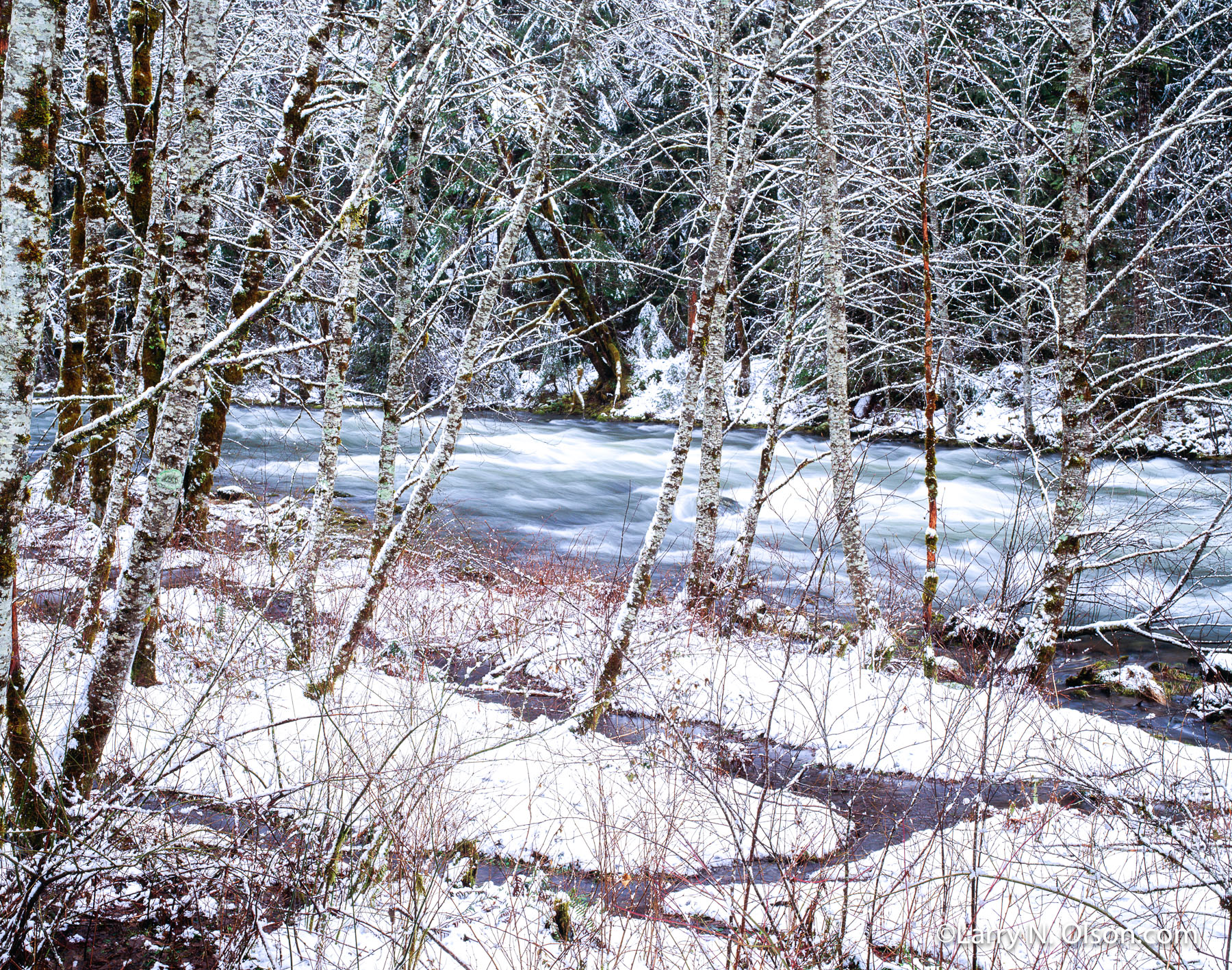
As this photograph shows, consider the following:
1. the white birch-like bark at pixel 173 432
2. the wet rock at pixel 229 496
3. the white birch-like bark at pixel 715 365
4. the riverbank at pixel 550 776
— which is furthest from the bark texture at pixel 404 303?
the wet rock at pixel 229 496

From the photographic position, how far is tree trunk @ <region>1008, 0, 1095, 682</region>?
18.5ft

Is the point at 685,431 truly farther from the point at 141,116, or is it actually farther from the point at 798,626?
the point at 141,116

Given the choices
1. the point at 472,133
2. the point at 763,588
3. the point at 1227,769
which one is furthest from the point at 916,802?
the point at 472,133

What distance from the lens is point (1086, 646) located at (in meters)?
8.73

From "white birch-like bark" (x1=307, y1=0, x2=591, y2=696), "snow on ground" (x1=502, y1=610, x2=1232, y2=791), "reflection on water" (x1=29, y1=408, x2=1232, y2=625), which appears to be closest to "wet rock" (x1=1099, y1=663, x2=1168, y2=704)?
"reflection on water" (x1=29, y1=408, x2=1232, y2=625)

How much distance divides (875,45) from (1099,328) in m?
11.3

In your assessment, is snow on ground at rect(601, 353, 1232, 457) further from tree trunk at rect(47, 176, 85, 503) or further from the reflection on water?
tree trunk at rect(47, 176, 85, 503)

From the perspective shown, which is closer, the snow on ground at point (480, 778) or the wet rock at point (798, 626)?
the snow on ground at point (480, 778)

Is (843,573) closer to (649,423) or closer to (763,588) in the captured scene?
(763,588)

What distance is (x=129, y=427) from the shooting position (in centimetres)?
460

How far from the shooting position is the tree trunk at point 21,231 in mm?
2357

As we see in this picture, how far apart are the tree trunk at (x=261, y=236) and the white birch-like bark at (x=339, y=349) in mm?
551

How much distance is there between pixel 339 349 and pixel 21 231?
3.22 metres

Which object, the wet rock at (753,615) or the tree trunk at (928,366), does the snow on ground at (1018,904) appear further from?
the wet rock at (753,615)
